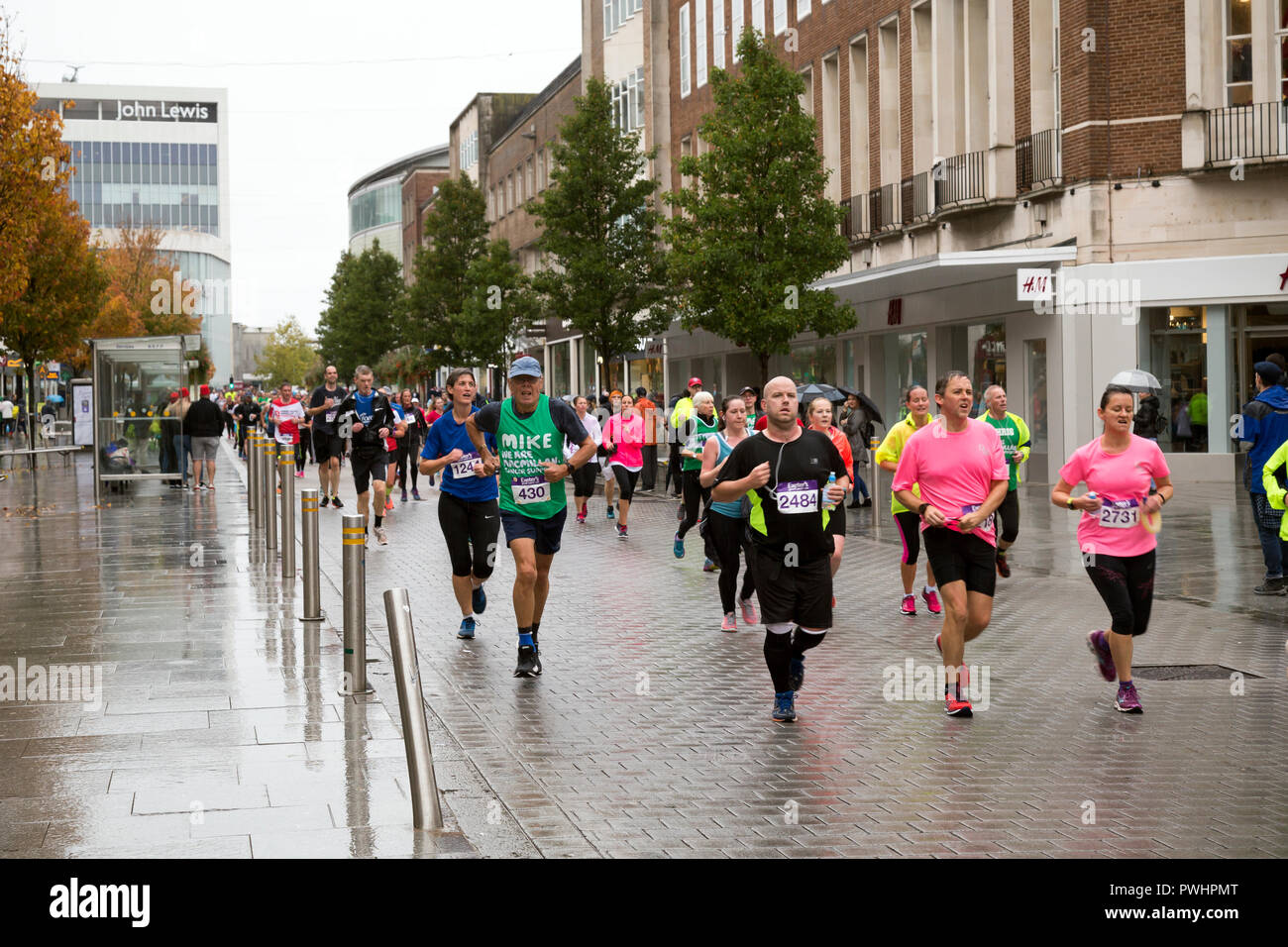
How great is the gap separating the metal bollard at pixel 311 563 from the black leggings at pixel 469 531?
0.92 meters

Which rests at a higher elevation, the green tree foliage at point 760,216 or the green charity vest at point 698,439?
the green tree foliage at point 760,216

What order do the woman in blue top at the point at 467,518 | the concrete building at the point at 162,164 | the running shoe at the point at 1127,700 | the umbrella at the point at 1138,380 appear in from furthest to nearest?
the concrete building at the point at 162,164 → the umbrella at the point at 1138,380 → the woman in blue top at the point at 467,518 → the running shoe at the point at 1127,700

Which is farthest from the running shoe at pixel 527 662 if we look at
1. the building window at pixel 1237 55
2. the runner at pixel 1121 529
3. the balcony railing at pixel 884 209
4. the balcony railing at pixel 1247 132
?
the balcony railing at pixel 884 209

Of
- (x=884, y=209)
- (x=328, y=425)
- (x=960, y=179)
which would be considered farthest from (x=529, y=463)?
(x=884, y=209)

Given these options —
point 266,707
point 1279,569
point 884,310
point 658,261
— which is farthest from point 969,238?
point 266,707

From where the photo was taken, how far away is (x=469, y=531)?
11.3 meters

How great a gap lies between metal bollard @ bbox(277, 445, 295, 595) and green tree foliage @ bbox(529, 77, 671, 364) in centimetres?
2577

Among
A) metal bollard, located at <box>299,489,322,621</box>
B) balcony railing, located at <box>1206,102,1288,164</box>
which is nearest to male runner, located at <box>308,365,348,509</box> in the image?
metal bollard, located at <box>299,489,322,621</box>

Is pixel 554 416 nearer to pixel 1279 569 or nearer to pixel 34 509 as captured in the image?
pixel 1279 569

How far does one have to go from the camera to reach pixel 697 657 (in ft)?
33.7

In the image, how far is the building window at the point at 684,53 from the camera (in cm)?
4891

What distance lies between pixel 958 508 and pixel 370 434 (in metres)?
11.8

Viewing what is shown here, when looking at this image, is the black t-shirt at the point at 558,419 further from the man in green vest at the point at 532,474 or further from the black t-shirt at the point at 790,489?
the black t-shirt at the point at 790,489

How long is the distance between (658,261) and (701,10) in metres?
10.8
